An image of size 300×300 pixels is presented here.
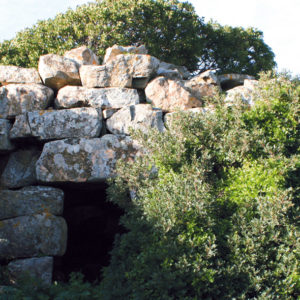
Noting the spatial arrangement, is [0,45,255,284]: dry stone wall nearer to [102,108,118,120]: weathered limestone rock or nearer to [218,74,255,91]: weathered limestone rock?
[102,108,118,120]: weathered limestone rock

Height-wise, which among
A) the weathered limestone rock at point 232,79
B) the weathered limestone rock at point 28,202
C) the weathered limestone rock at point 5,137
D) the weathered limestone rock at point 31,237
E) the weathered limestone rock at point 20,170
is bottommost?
the weathered limestone rock at point 31,237

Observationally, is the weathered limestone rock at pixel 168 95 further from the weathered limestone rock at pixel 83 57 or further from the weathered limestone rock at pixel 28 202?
the weathered limestone rock at pixel 28 202

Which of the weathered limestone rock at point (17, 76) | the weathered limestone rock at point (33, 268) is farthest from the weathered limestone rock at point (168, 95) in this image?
the weathered limestone rock at point (33, 268)

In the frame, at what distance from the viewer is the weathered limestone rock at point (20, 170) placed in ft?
20.6

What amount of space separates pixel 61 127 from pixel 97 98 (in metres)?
0.97

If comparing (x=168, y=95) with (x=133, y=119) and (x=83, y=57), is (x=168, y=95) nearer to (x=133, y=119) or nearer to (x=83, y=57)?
(x=133, y=119)

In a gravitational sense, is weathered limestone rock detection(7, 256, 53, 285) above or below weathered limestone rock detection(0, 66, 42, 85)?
below

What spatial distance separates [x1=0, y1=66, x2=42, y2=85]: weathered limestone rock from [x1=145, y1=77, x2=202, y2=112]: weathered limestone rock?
241 cm

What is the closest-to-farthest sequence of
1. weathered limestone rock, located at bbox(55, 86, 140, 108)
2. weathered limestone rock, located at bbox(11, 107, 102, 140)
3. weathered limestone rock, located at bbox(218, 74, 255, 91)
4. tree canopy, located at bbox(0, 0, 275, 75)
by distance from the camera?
1. weathered limestone rock, located at bbox(11, 107, 102, 140)
2. weathered limestone rock, located at bbox(55, 86, 140, 108)
3. weathered limestone rock, located at bbox(218, 74, 255, 91)
4. tree canopy, located at bbox(0, 0, 275, 75)

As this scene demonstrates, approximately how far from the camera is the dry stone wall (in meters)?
5.65

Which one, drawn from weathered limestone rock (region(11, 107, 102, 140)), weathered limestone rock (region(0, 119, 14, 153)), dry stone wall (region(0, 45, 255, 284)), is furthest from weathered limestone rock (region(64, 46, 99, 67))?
weathered limestone rock (region(0, 119, 14, 153))

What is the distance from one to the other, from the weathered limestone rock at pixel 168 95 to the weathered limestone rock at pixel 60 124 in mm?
1331

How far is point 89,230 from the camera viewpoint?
7664mm

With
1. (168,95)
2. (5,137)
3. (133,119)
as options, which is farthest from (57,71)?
(168,95)
